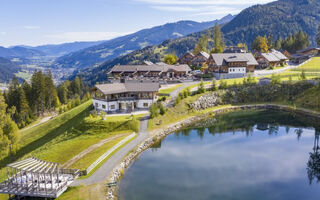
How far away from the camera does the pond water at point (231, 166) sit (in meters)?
31.7

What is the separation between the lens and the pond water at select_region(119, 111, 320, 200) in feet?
104

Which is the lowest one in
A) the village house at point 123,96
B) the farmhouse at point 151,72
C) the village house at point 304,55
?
the village house at point 123,96

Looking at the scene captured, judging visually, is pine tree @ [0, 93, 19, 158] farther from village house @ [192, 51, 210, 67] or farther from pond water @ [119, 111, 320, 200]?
village house @ [192, 51, 210, 67]

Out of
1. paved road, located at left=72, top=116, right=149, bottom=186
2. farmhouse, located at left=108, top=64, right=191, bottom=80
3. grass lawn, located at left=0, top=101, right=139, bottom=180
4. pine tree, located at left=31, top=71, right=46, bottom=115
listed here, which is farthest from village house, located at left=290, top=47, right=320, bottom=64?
pine tree, located at left=31, top=71, right=46, bottom=115

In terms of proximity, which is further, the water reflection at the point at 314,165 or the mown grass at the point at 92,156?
the mown grass at the point at 92,156

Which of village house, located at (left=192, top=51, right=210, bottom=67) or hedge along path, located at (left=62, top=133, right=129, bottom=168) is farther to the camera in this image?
village house, located at (left=192, top=51, right=210, bottom=67)

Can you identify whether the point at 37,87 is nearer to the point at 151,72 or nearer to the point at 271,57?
the point at 151,72

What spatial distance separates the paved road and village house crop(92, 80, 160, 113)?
11.9 m

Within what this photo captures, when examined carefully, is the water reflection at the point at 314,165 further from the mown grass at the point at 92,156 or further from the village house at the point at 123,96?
the village house at the point at 123,96

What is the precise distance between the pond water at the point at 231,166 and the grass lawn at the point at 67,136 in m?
10.8

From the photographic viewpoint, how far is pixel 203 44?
450 feet

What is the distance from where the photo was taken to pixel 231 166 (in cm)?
3928

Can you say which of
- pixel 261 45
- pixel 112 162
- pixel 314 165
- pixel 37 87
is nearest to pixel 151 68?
pixel 37 87

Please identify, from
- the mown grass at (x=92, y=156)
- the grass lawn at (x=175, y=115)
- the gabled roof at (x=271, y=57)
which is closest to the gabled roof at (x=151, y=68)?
the grass lawn at (x=175, y=115)
